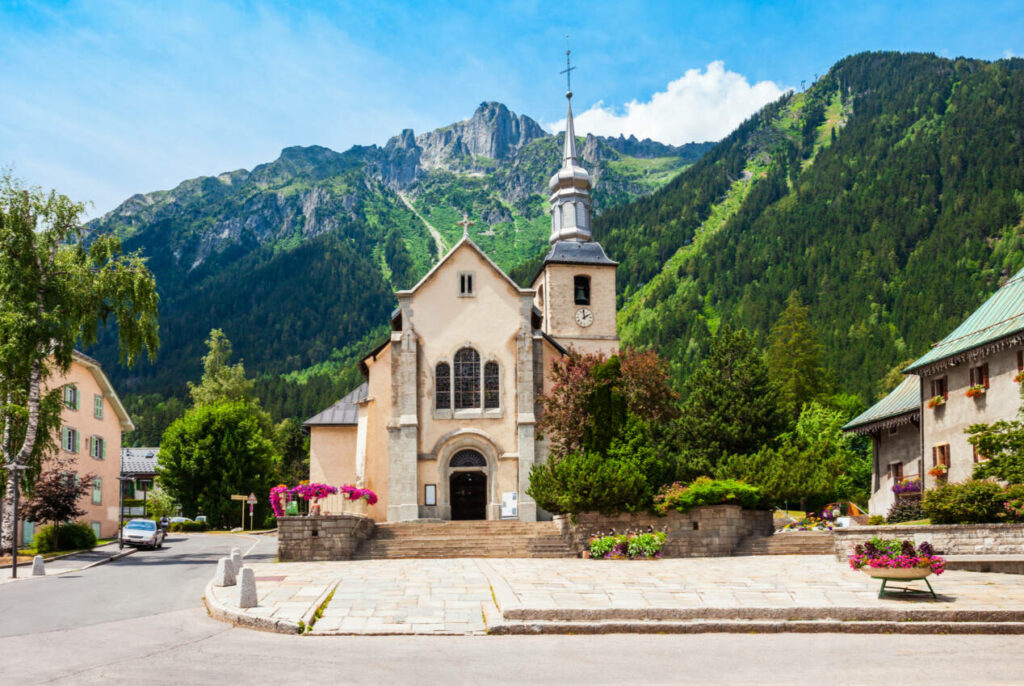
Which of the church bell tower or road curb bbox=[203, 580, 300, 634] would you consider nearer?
road curb bbox=[203, 580, 300, 634]

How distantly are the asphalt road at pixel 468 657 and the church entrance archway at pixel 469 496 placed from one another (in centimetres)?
2457

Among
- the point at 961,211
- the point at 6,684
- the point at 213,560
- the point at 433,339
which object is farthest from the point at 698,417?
the point at 961,211

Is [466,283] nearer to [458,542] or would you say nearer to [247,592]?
[458,542]

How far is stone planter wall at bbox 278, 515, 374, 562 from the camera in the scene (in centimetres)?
2828

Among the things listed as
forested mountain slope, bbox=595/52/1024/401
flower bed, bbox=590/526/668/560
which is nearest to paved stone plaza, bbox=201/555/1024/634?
flower bed, bbox=590/526/668/560

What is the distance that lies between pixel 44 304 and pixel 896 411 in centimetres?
3319

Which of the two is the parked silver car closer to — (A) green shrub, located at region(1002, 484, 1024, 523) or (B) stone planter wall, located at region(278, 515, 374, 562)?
(B) stone planter wall, located at region(278, 515, 374, 562)

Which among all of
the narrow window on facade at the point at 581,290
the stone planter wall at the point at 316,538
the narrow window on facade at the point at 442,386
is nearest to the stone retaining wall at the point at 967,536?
the stone planter wall at the point at 316,538

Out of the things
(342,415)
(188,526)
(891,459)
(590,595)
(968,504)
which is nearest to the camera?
(590,595)

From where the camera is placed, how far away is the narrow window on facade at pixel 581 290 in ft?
163

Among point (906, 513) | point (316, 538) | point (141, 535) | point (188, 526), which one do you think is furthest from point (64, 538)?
point (906, 513)

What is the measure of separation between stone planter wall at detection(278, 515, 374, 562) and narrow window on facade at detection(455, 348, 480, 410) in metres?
11.5

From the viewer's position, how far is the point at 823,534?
29109mm

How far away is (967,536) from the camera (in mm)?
22688
